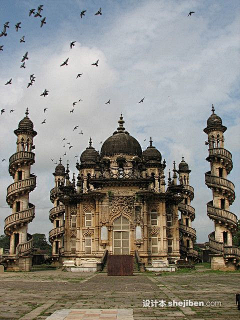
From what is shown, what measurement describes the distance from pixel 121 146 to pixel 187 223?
49.3ft

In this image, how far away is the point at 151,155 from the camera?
4988cm

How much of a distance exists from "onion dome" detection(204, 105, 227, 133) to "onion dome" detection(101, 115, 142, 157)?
865cm

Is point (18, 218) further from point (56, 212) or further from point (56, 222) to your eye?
point (56, 222)

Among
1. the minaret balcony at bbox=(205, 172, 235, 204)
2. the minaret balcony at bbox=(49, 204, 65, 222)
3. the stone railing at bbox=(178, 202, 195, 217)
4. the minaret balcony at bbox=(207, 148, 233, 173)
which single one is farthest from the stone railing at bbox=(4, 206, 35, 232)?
the stone railing at bbox=(178, 202, 195, 217)

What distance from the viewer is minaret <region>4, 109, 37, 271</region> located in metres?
38.0

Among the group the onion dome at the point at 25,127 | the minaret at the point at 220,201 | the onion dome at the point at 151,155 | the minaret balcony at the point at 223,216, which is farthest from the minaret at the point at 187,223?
the onion dome at the point at 25,127

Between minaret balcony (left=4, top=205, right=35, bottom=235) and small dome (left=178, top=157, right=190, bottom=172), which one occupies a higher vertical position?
small dome (left=178, top=157, right=190, bottom=172)

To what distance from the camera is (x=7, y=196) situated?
3981cm

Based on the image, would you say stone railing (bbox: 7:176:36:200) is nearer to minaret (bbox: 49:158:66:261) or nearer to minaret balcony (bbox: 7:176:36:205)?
minaret balcony (bbox: 7:176:36:205)

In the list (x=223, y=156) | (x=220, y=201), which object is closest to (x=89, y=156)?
(x=223, y=156)

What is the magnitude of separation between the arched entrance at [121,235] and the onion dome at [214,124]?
13090mm

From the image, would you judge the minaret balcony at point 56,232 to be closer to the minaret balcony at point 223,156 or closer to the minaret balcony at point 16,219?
the minaret balcony at point 16,219

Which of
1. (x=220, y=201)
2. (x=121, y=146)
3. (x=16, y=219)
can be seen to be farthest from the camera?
(x=121, y=146)

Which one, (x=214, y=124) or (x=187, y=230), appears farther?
(x=187, y=230)
